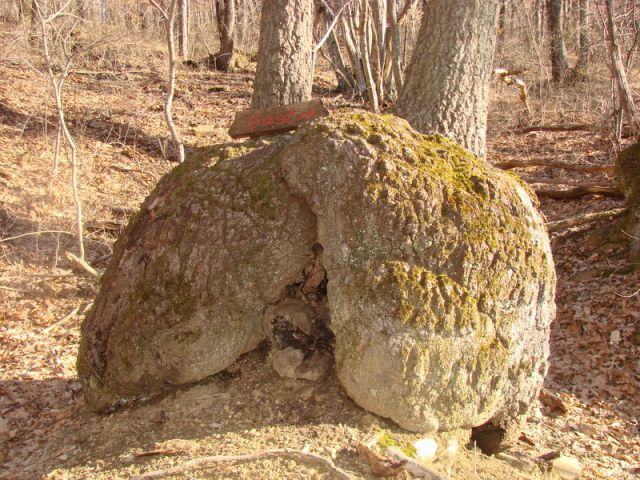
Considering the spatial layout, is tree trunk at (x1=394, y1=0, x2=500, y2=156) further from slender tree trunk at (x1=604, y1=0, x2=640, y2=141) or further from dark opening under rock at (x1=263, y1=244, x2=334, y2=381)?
slender tree trunk at (x1=604, y1=0, x2=640, y2=141)

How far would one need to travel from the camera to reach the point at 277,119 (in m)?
4.00

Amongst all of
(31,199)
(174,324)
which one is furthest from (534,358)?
(31,199)

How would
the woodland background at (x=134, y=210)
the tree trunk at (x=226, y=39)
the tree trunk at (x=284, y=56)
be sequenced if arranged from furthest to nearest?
the tree trunk at (x=226, y=39) < the tree trunk at (x=284, y=56) < the woodland background at (x=134, y=210)

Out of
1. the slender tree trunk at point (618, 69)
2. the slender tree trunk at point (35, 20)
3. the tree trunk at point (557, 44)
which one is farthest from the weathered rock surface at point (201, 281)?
the tree trunk at point (557, 44)

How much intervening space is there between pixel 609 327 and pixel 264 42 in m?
5.11

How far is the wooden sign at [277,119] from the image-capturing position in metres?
3.97

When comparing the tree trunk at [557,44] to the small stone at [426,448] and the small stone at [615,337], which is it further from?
the small stone at [426,448]

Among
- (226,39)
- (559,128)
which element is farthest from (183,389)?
(226,39)

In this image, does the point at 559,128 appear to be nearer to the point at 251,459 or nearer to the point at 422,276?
the point at 422,276

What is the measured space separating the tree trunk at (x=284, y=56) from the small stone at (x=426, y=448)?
4.49 metres

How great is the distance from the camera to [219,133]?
34.4ft

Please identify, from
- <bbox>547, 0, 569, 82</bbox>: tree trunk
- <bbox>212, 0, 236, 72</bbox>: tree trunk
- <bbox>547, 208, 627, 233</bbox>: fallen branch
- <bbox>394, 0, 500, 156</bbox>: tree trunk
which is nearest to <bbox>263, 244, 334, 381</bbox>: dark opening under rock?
<bbox>394, 0, 500, 156</bbox>: tree trunk

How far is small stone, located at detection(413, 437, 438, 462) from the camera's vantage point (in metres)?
3.12

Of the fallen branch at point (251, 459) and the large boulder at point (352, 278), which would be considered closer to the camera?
the fallen branch at point (251, 459)
